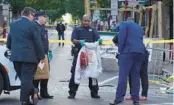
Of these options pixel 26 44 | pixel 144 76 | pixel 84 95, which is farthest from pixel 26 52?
pixel 144 76

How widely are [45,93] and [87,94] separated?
1.18 meters

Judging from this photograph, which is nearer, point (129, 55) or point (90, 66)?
point (129, 55)

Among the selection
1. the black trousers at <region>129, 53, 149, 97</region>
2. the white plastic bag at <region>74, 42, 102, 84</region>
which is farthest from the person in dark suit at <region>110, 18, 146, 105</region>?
the white plastic bag at <region>74, 42, 102, 84</region>

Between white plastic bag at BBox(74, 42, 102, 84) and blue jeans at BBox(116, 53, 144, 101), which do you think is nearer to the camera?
blue jeans at BBox(116, 53, 144, 101)

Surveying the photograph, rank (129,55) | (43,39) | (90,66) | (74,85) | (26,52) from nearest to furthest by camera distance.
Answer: (26,52) → (129,55) → (43,39) → (90,66) → (74,85)

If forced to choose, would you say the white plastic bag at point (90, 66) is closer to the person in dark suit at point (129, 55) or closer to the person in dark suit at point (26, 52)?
the person in dark suit at point (129, 55)

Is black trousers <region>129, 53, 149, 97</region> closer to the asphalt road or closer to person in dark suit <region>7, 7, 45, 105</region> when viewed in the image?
the asphalt road

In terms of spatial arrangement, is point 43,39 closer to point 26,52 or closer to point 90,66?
point 90,66

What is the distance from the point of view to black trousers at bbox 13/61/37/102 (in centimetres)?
883

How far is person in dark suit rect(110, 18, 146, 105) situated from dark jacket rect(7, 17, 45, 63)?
1625 millimetres

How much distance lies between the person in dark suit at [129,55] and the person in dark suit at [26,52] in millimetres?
1615

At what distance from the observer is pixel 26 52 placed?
346 inches

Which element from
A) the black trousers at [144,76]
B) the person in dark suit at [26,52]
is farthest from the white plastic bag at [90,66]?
the person in dark suit at [26,52]

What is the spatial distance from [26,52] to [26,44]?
14cm
